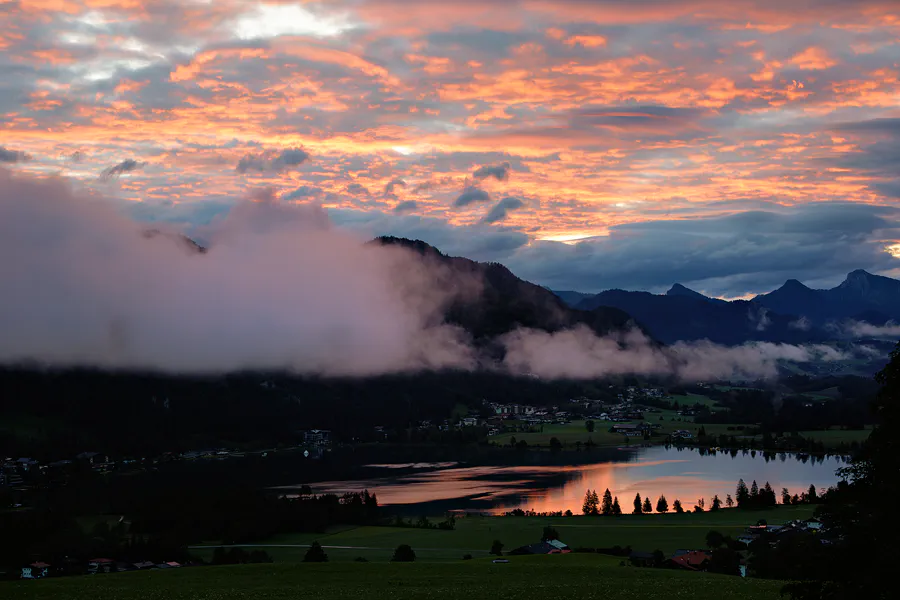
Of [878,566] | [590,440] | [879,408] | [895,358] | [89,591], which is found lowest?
[590,440]

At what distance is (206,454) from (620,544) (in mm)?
123407

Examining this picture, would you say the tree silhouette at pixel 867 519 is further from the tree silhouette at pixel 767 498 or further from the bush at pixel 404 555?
the tree silhouette at pixel 767 498

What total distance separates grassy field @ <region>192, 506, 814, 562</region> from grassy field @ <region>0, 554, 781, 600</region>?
76.5 feet

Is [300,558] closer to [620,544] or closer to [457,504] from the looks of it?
[620,544]

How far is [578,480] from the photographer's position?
380 ft

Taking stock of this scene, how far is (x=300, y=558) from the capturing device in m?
58.8

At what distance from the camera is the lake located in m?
95.4

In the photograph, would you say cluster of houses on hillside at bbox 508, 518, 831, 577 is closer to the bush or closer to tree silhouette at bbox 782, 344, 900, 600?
the bush

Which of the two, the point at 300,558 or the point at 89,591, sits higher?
the point at 89,591

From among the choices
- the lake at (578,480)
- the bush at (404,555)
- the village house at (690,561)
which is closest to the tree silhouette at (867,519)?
the village house at (690,561)

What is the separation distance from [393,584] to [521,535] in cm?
4069

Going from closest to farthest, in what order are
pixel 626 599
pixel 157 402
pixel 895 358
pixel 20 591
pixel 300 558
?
pixel 895 358
pixel 626 599
pixel 20 591
pixel 300 558
pixel 157 402

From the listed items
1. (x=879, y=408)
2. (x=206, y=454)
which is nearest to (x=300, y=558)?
(x=879, y=408)

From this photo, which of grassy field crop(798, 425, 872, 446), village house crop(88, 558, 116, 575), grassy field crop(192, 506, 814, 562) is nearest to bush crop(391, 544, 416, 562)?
grassy field crop(192, 506, 814, 562)
